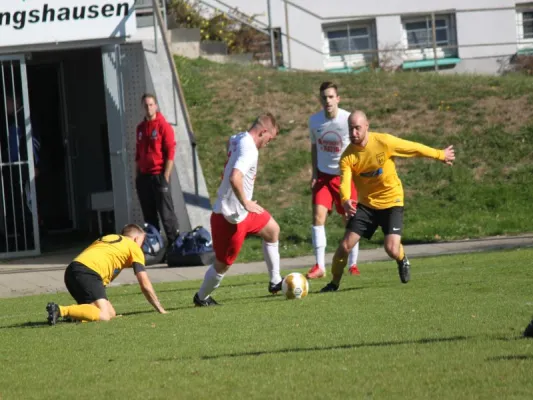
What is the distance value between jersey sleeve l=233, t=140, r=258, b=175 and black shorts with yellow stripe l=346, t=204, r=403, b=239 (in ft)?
5.88

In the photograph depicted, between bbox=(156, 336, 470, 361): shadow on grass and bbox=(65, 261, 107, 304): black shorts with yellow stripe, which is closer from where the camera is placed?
bbox=(156, 336, 470, 361): shadow on grass

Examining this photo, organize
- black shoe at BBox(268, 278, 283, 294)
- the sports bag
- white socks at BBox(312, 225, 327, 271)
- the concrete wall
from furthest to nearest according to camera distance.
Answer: the concrete wall < the sports bag < white socks at BBox(312, 225, 327, 271) < black shoe at BBox(268, 278, 283, 294)

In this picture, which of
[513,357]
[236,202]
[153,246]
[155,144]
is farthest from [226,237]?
[155,144]

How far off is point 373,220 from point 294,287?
138 cm

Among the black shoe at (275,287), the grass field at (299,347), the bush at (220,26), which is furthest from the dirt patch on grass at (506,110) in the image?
the black shoe at (275,287)

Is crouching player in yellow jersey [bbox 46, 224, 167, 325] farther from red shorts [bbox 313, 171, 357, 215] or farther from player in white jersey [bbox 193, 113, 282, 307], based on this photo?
red shorts [bbox 313, 171, 357, 215]

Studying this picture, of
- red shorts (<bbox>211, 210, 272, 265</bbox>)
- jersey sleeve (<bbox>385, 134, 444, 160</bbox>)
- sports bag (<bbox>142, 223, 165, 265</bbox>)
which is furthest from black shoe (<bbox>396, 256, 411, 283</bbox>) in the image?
sports bag (<bbox>142, 223, 165, 265</bbox>)

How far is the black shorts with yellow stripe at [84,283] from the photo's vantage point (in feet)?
36.7

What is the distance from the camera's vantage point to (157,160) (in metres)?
17.7

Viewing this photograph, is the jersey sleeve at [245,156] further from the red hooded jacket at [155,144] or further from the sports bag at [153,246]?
the red hooded jacket at [155,144]

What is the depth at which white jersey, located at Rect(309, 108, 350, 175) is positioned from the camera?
14539 mm

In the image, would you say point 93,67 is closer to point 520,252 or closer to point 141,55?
point 141,55

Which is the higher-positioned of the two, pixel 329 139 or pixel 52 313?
pixel 329 139

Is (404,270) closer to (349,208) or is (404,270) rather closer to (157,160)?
(349,208)
